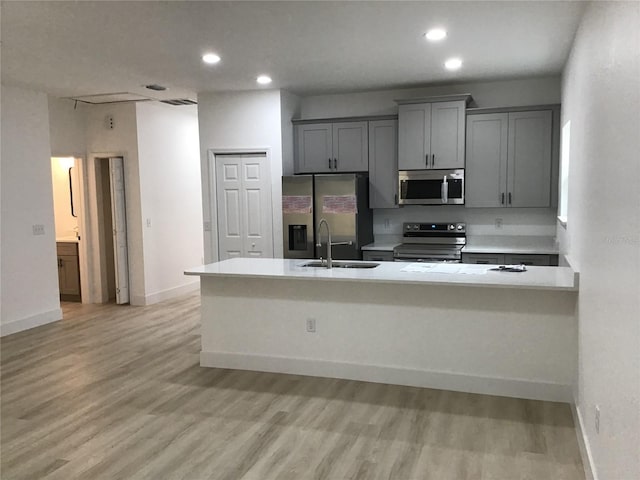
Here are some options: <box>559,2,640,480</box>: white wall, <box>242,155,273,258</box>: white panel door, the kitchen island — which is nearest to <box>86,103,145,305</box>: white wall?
<box>242,155,273,258</box>: white panel door

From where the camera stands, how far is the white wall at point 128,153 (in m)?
7.05

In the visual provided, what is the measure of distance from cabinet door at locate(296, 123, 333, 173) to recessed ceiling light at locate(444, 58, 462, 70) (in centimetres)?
165

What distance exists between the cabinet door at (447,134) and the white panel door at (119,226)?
4117mm

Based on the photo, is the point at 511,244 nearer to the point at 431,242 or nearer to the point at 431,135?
the point at 431,242

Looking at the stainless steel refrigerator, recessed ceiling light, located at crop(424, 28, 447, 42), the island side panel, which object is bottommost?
the island side panel

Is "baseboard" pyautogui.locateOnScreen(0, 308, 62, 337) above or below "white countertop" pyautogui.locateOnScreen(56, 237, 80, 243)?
below

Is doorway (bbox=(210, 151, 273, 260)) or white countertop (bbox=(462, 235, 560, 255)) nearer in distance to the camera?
white countertop (bbox=(462, 235, 560, 255))

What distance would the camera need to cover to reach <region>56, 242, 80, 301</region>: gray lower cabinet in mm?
7598

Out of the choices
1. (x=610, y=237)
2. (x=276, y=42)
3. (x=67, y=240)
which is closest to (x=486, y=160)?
(x=276, y=42)

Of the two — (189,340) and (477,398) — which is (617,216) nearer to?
(477,398)

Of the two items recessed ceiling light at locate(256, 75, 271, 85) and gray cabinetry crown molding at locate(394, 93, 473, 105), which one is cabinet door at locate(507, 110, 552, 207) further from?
recessed ceiling light at locate(256, 75, 271, 85)

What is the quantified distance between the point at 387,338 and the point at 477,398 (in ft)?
2.50

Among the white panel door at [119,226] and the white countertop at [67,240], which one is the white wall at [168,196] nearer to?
the white panel door at [119,226]

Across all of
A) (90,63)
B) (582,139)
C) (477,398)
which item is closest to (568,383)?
(477,398)
